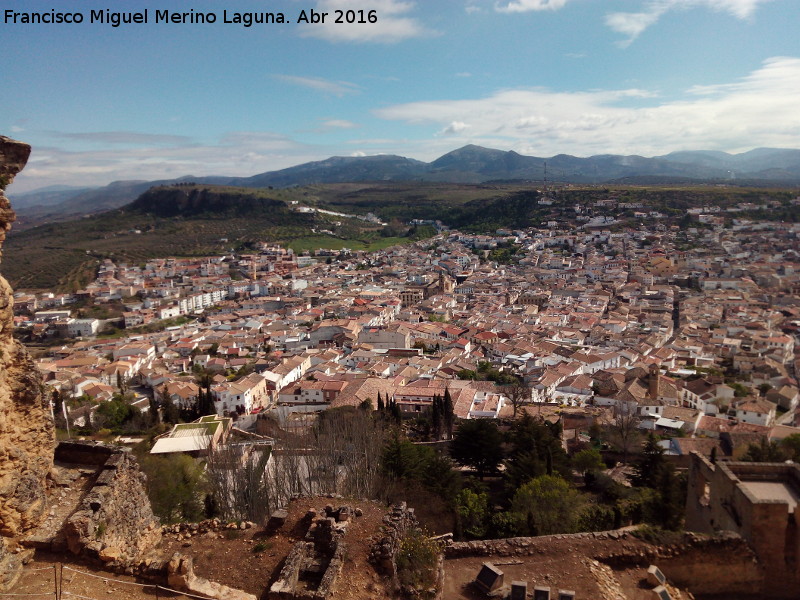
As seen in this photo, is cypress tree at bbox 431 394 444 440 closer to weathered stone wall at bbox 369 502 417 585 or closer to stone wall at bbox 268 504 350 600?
weathered stone wall at bbox 369 502 417 585

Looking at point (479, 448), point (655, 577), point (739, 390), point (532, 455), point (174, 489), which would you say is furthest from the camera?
point (739, 390)

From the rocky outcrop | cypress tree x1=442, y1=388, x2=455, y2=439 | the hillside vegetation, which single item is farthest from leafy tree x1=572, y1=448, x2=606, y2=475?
the hillside vegetation

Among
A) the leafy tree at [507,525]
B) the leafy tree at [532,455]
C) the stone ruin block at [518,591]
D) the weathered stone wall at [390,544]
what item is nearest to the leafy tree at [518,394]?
the leafy tree at [532,455]

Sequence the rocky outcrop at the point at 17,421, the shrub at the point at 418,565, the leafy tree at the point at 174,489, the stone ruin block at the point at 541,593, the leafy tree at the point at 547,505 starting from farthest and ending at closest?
the leafy tree at the point at 174,489 → the leafy tree at the point at 547,505 → the stone ruin block at the point at 541,593 → the shrub at the point at 418,565 → the rocky outcrop at the point at 17,421

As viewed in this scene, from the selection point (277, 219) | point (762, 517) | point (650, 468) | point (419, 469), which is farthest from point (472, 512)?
point (277, 219)

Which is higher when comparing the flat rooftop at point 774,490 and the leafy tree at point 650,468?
the flat rooftop at point 774,490

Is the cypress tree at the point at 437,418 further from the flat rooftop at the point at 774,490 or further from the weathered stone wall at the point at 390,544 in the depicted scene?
the weathered stone wall at the point at 390,544

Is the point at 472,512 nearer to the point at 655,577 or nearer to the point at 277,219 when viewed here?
the point at 655,577
